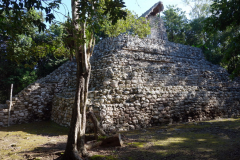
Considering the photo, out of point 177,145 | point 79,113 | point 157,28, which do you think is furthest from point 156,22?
point 79,113

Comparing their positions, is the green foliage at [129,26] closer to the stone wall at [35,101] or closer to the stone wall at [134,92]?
the stone wall at [134,92]

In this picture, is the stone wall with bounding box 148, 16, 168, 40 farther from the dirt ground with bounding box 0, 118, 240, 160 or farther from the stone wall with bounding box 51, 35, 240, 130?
the dirt ground with bounding box 0, 118, 240, 160

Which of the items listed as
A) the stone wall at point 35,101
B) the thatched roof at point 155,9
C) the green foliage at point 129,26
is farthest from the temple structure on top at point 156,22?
the stone wall at point 35,101

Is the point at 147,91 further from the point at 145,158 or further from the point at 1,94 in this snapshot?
the point at 1,94

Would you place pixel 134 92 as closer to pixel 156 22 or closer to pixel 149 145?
pixel 149 145

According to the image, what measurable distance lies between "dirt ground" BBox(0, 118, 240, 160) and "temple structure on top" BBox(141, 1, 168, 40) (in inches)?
627

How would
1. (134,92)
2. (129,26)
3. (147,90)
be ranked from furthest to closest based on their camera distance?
(129,26) → (147,90) → (134,92)

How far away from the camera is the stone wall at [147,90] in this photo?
7542mm

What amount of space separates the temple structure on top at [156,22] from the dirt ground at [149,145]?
1592 cm

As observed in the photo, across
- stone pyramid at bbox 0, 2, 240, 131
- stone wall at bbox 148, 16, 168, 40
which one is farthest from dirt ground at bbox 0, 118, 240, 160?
stone wall at bbox 148, 16, 168, 40

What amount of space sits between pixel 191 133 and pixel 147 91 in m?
2.63

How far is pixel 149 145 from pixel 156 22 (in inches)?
767

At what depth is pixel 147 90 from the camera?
8.36 meters

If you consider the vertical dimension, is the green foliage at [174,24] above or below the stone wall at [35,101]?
above
